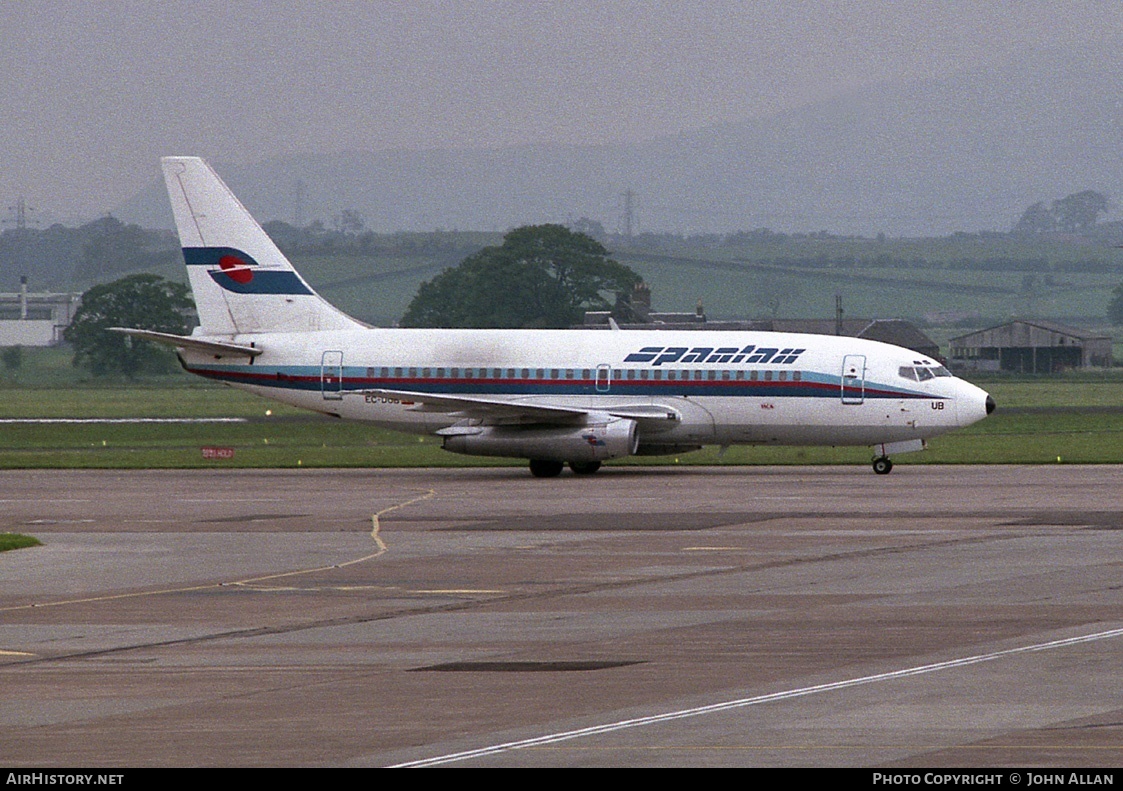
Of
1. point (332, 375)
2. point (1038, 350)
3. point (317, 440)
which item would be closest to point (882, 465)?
point (332, 375)

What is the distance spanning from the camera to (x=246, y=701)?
55.9 ft

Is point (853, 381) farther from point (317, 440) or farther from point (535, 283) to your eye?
point (535, 283)

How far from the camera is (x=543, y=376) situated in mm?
52969

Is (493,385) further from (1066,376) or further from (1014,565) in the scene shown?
(1066,376)

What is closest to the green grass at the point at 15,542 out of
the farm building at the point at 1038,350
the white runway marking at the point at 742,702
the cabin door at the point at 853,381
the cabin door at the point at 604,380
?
the white runway marking at the point at 742,702

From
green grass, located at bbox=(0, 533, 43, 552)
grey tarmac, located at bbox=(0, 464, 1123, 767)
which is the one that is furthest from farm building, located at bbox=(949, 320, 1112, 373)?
green grass, located at bbox=(0, 533, 43, 552)

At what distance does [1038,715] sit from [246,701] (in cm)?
715

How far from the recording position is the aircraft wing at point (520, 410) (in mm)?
50531

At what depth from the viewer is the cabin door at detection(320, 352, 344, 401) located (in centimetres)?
5412

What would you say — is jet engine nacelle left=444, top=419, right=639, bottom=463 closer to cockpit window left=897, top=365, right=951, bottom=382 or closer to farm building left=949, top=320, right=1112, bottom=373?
cockpit window left=897, top=365, right=951, bottom=382

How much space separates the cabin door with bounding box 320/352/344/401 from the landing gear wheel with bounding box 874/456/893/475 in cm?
1569

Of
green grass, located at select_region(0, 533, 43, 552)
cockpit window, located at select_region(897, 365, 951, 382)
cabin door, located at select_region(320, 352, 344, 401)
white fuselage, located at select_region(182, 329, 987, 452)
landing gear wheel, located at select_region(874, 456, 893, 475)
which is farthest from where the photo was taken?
cabin door, located at select_region(320, 352, 344, 401)
